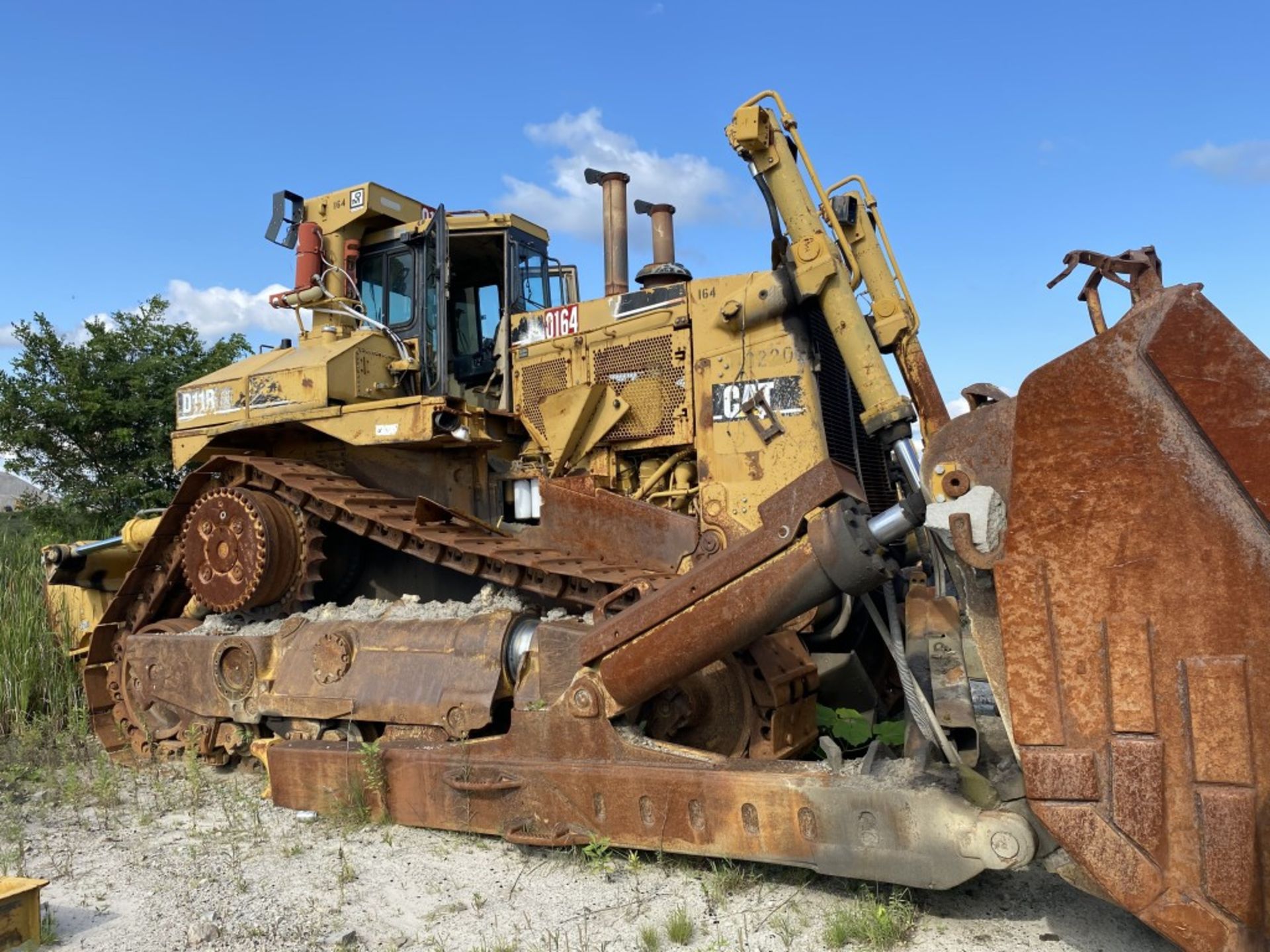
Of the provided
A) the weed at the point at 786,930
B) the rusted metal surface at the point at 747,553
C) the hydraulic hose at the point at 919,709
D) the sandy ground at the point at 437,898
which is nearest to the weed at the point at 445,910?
the sandy ground at the point at 437,898

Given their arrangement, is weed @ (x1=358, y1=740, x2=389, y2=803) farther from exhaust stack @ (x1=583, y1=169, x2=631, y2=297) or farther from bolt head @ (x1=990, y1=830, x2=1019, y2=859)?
exhaust stack @ (x1=583, y1=169, x2=631, y2=297)

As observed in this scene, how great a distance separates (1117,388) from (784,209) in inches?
136

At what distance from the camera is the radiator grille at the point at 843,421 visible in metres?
5.87

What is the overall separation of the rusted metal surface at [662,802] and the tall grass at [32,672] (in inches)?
143

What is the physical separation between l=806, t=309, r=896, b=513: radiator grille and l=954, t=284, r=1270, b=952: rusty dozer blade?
2942 millimetres

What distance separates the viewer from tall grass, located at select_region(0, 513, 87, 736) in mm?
7160

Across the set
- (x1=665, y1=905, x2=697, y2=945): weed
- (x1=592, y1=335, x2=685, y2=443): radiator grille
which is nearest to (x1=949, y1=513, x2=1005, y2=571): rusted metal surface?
(x1=665, y1=905, x2=697, y2=945): weed

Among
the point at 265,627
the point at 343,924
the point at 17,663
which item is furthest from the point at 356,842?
Answer: the point at 17,663

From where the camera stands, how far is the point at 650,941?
127 inches

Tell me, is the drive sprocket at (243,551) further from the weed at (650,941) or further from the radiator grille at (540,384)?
the weed at (650,941)

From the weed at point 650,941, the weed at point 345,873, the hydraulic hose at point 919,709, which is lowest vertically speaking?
the weed at point 650,941

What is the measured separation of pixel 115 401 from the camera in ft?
50.0

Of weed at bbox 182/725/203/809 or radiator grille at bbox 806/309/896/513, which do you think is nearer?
weed at bbox 182/725/203/809

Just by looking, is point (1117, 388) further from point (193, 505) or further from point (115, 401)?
point (115, 401)
